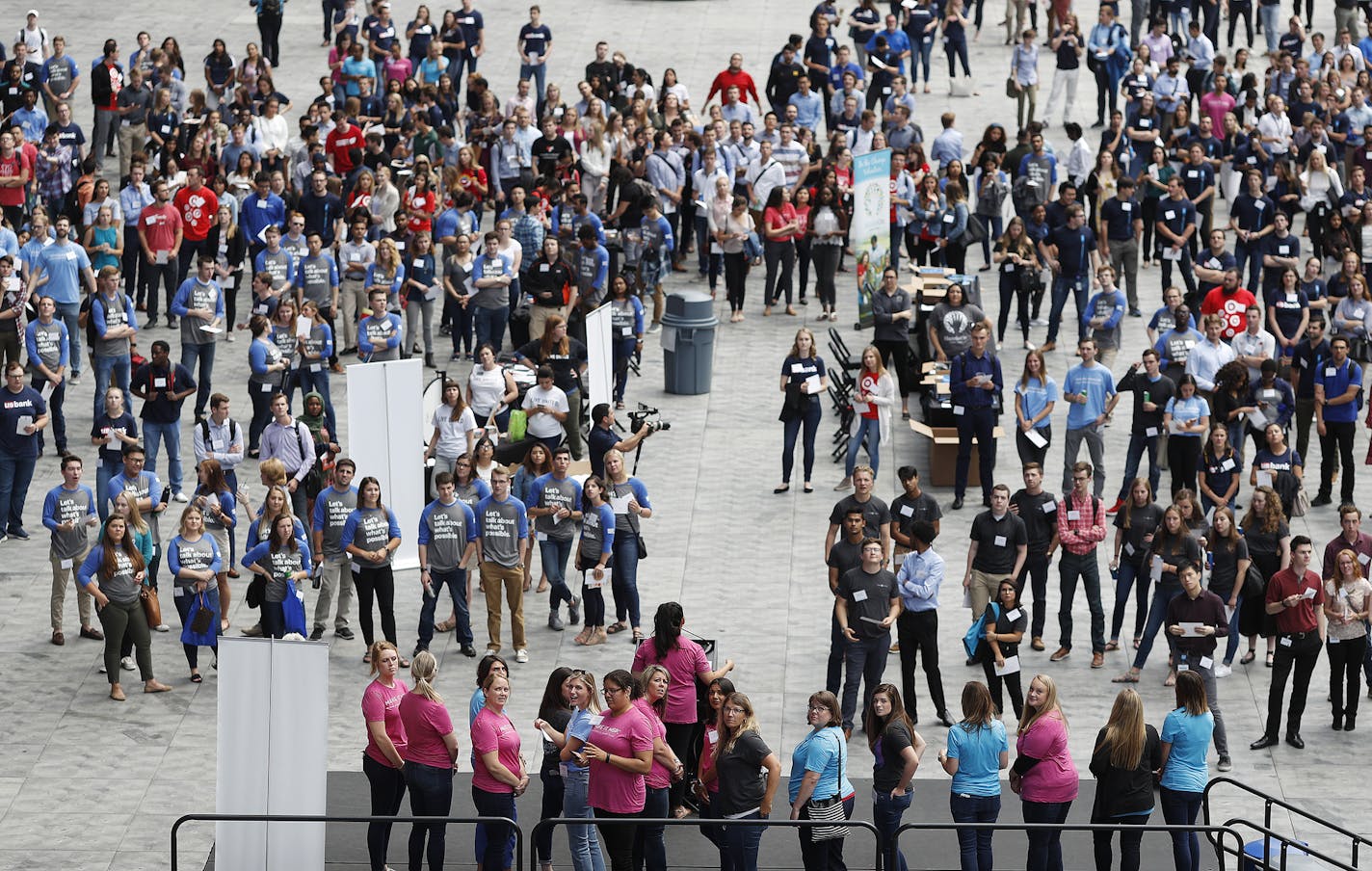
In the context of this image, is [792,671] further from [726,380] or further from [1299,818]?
[726,380]

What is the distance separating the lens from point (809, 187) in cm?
2628

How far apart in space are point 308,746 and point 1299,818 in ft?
20.9

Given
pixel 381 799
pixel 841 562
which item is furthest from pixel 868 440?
pixel 381 799

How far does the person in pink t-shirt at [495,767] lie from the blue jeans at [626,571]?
13.4ft

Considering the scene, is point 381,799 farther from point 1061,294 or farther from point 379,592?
point 1061,294

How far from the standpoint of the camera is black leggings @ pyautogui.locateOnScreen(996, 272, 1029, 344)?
78.3 feet

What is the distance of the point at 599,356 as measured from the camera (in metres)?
20.5

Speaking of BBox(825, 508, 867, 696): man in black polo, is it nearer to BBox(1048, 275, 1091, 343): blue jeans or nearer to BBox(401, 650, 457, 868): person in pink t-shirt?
BBox(401, 650, 457, 868): person in pink t-shirt

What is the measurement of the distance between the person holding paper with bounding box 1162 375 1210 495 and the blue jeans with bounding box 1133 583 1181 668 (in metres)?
3.16

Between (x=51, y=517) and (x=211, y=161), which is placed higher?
(x=211, y=161)

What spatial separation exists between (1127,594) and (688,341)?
7.05m

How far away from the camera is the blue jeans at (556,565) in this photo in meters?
17.5

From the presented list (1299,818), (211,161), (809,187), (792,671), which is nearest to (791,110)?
(809,187)

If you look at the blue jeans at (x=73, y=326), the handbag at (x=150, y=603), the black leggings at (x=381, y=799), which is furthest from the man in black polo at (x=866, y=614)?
the blue jeans at (x=73, y=326)
